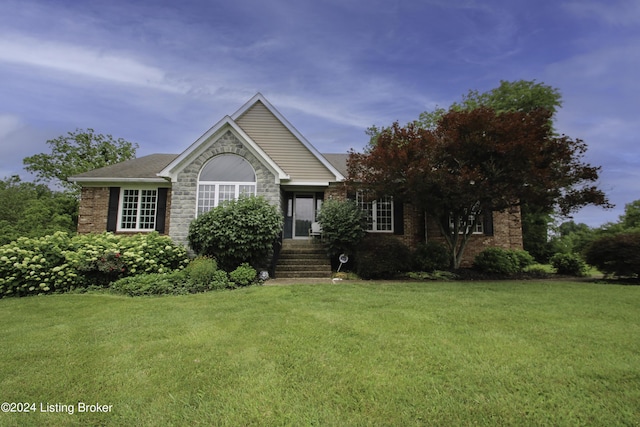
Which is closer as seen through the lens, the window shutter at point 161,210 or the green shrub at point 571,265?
the green shrub at point 571,265

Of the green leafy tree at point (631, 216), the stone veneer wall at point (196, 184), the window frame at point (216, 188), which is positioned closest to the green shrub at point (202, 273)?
the stone veneer wall at point (196, 184)

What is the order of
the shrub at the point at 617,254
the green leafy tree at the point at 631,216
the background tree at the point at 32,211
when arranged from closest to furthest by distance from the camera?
the shrub at the point at 617,254 → the background tree at the point at 32,211 → the green leafy tree at the point at 631,216

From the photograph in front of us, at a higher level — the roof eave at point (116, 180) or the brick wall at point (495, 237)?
the roof eave at point (116, 180)

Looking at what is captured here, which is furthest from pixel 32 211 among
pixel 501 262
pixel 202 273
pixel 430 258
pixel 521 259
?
pixel 521 259

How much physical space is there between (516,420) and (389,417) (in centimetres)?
95

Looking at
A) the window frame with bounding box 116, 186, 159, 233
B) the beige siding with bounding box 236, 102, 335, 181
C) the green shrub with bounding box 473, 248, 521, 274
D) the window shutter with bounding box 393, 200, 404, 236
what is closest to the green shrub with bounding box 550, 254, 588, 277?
the green shrub with bounding box 473, 248, 521, 274

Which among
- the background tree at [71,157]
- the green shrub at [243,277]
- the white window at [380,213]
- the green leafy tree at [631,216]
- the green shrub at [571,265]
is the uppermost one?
the background tree at [71,157]

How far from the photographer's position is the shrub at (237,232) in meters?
9.54

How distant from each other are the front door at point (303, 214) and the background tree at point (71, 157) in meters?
20.3

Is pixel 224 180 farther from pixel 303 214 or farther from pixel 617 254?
pixel 617 254

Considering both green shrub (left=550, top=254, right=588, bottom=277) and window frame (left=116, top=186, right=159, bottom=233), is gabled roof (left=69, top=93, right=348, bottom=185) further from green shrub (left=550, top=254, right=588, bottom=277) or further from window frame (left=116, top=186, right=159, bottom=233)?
green shrub (left=550, top=254, right=588, bottom=277)

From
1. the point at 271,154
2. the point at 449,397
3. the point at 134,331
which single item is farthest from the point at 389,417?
the point at 271,154

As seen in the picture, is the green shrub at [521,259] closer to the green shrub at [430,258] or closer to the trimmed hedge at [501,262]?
the trimmed hedge at [501,262]

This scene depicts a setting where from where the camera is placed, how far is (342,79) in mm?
13438
